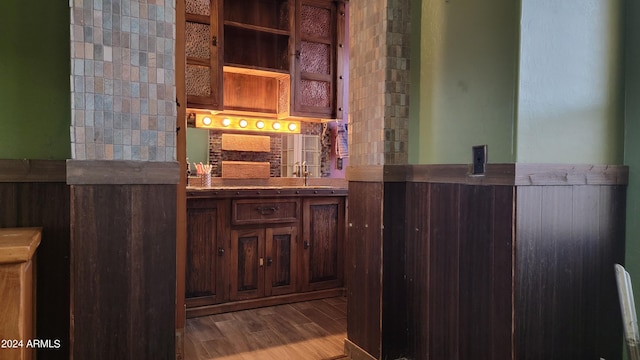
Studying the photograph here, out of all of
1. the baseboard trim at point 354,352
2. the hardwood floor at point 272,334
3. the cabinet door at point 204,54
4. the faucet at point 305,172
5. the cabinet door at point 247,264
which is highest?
the cabinet door at point 204,54

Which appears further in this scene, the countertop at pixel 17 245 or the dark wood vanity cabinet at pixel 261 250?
the dark wood vanity cabinet at pixel 261 250

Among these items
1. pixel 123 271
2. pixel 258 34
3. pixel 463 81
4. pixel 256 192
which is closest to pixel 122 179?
pixel 123 271

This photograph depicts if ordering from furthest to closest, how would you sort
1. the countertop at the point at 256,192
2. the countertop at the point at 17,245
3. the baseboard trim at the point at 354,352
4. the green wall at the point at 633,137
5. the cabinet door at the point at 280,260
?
the cabinet door at the point at 280,260, the countertop at the point at 256,192, the baseboard trim at the point at 354,352, the green wall at the point at 633,137, the countertop at the point at 17,245

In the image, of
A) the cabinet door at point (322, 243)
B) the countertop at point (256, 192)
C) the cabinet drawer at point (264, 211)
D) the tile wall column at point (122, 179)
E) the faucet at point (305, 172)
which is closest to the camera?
the tile wall column at point (122, 179)

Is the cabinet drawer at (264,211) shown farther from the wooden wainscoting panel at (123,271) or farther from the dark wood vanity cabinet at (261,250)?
the wooden wainscoting panel at (123,271)

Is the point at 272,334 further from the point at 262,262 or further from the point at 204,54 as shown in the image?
the point at 204,54

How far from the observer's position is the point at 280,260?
3395 mm

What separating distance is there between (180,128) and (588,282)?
213 centimetres

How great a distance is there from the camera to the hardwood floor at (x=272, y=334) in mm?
2486

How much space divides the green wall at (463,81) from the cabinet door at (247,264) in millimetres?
1599

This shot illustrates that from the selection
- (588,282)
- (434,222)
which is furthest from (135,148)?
(588,282)

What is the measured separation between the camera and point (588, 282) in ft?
5.70

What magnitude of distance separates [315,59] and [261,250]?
182cm

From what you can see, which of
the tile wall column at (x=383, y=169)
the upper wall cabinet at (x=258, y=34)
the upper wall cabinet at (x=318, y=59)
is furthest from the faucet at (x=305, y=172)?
the tile wall column at (x=383, y=169)
